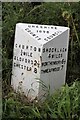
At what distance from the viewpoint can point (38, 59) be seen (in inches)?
103

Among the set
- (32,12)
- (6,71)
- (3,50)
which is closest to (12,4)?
(32,12)

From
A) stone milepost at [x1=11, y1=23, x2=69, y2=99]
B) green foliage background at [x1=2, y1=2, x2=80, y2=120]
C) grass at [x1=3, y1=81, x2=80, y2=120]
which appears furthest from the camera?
stone milepost at [x1=11, y1=23, x2=69, y2=99]

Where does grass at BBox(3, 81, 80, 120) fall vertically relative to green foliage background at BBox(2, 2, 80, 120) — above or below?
below

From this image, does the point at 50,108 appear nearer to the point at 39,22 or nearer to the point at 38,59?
the point at 38,59

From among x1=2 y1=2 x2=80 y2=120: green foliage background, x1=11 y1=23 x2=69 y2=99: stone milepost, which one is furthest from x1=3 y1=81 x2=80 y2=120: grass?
x1=11 y1=23 x2=69 y2=99: stone milepost

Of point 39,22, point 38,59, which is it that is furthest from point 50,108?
point 39,22

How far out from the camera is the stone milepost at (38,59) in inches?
103

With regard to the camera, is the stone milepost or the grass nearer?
the grass

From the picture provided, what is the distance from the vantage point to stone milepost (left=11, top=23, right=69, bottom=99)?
8.59 feet

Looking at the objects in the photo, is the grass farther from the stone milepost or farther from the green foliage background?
the stone milepost

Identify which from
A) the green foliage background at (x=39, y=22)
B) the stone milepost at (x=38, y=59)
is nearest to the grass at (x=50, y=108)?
the green foliage background at (x=39, y=22)

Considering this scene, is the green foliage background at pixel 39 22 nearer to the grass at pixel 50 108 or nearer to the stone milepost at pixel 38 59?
the grass at pixel 50 108

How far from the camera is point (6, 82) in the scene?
2891 mm

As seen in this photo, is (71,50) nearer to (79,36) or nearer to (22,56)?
(79,36)
